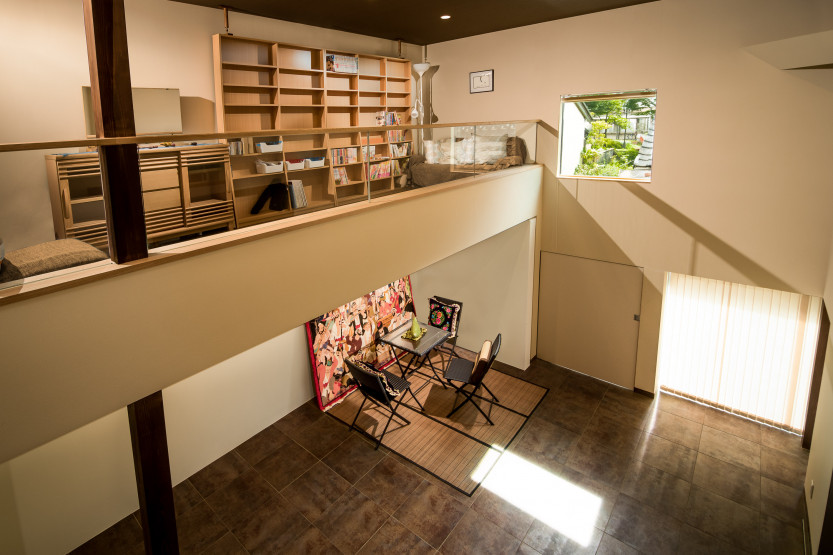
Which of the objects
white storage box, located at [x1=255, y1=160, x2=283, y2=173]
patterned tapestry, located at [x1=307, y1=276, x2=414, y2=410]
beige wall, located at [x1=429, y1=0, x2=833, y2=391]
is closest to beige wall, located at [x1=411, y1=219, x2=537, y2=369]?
beige wall, located at [x1=429, y1=0, x2=833, y2=391]

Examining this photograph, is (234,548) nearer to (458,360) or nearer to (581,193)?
(458,360)

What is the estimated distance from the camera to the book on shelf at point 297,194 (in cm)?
341

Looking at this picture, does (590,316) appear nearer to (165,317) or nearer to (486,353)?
(486,353)

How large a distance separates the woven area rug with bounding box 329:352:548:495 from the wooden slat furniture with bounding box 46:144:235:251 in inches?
147

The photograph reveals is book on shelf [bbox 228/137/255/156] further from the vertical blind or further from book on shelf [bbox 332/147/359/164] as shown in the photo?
the vertical blind

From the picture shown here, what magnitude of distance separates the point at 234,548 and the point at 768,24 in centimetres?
732

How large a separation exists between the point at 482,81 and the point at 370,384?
480cm

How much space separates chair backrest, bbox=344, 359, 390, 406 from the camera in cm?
560

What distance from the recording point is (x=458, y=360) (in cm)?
687

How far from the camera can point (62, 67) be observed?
4.27 m

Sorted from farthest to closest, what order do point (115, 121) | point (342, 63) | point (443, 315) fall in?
1. point (443, 315)
2. point (342, 63)
3. point (115, 121)

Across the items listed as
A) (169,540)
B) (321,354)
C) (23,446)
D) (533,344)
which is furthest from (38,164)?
(533,344)

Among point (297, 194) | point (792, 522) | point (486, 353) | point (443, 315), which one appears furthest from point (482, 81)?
point (792, 522)

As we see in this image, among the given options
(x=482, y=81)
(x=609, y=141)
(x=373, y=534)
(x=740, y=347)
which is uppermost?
(x=482, y=81)
